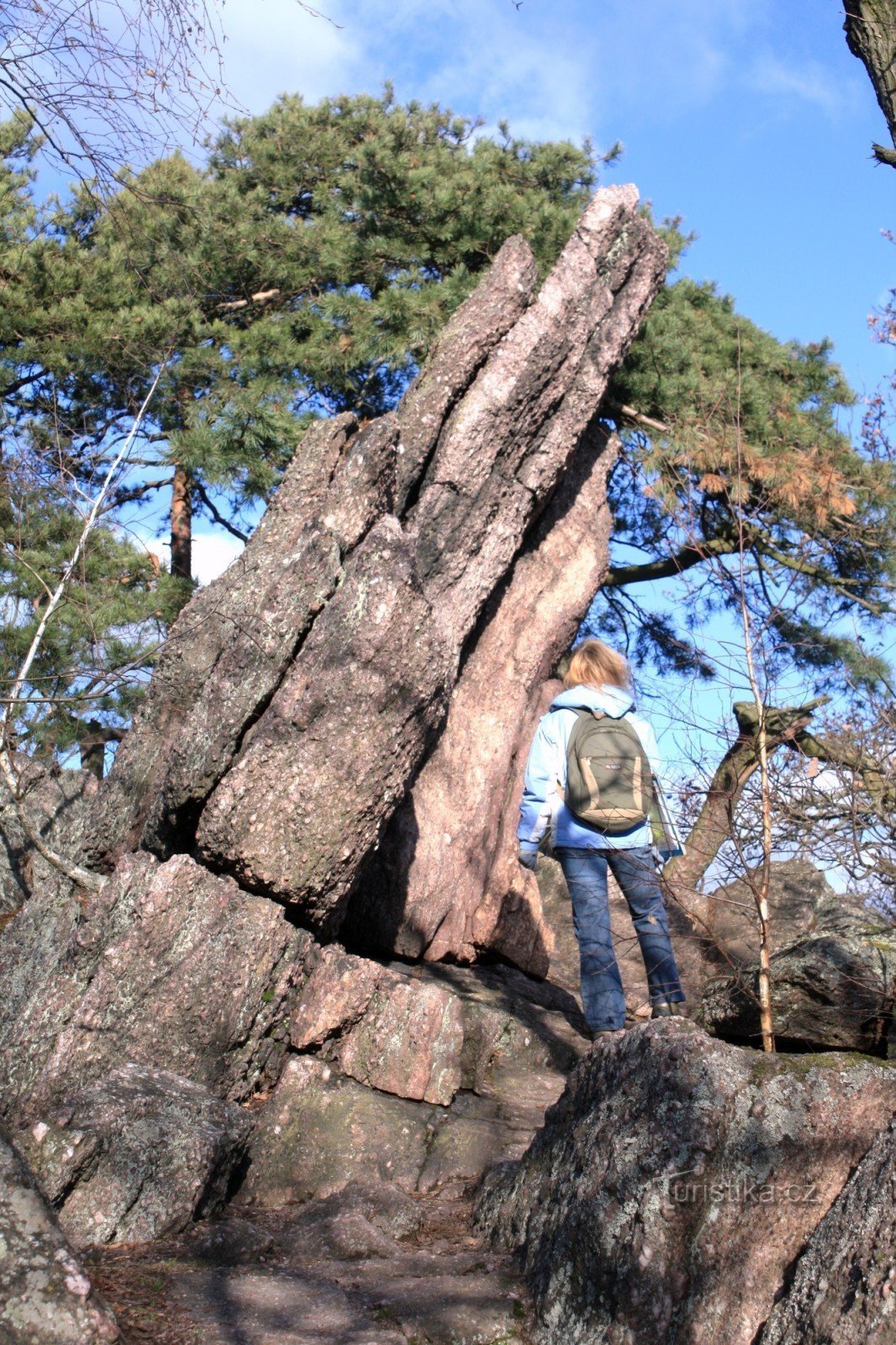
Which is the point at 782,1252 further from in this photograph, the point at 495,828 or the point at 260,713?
the point at 495,828

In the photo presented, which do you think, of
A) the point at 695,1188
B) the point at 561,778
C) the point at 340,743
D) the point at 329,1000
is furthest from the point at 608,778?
the point at 695,1188

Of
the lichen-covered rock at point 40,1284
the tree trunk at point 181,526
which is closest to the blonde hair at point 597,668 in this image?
the lichen-covered rock at point 40,1284

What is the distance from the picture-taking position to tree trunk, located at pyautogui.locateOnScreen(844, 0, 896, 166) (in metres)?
4.00

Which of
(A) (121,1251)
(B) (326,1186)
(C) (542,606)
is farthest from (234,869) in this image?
(C) (542,606)

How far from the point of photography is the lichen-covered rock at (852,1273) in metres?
2.29

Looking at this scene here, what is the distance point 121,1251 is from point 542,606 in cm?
554

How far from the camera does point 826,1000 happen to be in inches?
214

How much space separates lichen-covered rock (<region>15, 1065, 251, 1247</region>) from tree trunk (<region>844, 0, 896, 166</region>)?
14.0 ft

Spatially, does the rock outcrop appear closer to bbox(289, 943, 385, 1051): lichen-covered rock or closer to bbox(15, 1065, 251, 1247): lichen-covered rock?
bbox(289, 943, 385, 1051): lichen-covered rock

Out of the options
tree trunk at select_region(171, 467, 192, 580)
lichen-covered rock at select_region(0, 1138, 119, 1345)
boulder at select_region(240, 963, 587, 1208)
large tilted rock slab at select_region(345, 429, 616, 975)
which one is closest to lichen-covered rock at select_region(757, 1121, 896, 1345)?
lichen-covered rock at select_region(0, 1138, 119, 1345)

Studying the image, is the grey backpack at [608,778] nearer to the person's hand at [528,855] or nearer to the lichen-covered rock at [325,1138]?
the person's hand at [528,855]

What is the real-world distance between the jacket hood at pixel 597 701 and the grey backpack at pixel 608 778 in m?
0.08

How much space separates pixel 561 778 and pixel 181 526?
7160 mm

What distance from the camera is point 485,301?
7.72 m
